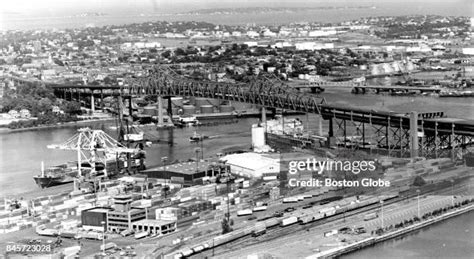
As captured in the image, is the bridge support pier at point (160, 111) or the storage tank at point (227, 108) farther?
the storage tank at point (227, 108)

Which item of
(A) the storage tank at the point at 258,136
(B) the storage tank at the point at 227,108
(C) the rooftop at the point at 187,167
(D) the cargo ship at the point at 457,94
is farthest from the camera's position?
(D) the cargo ship at the point at 457,94

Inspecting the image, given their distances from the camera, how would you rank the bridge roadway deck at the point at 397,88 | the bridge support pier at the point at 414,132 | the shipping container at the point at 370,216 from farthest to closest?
1. the bridge roadway deck at the point at 397,88
2. the bridge support pier at the point at 414,132
3. the shipping container at the point at 370,216

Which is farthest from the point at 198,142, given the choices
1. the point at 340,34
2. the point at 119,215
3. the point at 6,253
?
the point at 340,34

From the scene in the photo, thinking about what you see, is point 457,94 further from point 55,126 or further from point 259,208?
point 259,208

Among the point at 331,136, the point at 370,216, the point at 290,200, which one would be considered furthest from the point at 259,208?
the point at 331,136

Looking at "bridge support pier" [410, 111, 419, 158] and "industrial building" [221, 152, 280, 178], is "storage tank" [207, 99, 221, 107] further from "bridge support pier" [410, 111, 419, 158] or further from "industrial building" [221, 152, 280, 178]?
"industrial building" [221, 152, 280, 178]

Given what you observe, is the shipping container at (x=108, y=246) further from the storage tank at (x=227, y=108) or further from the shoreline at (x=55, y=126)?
the storage tank at (x=227, y=108)

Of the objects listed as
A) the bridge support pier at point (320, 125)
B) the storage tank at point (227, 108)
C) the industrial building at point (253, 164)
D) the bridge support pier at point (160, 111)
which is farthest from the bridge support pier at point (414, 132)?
the storage tank at point (227, 108)

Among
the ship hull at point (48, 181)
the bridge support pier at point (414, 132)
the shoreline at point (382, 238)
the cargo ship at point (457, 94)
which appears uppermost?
the bridge support pier at point (414, 132)
